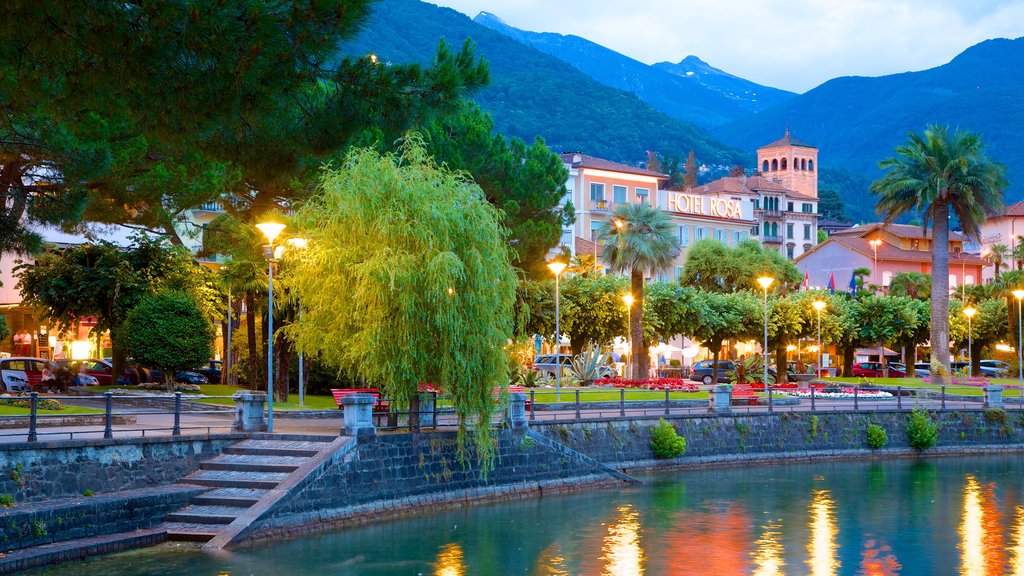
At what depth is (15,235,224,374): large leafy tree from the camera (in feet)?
136

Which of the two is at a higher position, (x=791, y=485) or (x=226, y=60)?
(x=226, y=60)

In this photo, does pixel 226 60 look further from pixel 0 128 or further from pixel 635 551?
pixel 635 551

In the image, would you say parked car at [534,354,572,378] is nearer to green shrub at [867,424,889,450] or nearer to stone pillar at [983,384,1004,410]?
green shrub at [867,424,889,450]

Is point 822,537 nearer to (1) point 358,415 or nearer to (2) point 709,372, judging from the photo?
(1) point 358,415

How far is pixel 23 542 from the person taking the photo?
2020 centimetres

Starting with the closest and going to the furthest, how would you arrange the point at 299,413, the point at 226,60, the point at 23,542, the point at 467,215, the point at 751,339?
the point at 226,60 < the point at 23,542 < the point at 467,215 < the point at 299,413 < the point at 751,339

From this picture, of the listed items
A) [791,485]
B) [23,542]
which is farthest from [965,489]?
[23,542]

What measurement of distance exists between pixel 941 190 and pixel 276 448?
1790 inches

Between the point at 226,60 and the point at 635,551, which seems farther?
the point at 635,551

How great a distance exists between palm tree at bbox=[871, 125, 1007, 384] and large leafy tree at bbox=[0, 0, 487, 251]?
48.9 meters

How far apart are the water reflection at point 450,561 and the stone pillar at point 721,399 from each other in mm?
17642

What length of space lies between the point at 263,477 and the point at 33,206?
7.15 m

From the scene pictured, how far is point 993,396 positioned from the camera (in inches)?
1890

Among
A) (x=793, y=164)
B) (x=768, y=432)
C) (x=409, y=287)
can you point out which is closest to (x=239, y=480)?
(x=409, y=287)
